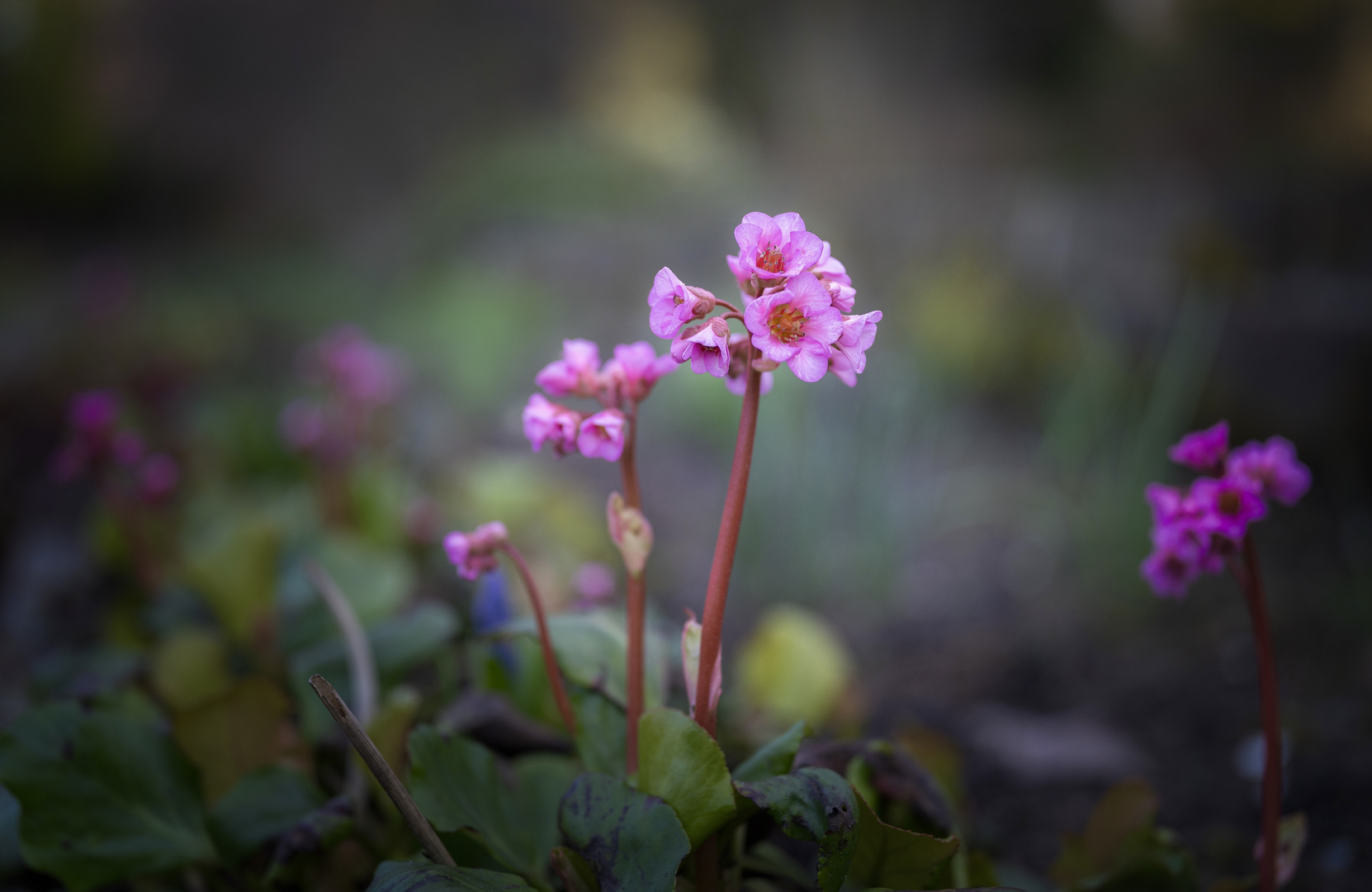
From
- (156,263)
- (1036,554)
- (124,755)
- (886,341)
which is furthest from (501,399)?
(156,263)

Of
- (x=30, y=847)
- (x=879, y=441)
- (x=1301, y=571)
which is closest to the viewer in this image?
(x=30, y=847)

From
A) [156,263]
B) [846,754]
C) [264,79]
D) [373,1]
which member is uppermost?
[373,1]

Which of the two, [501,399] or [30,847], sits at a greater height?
[30,847]

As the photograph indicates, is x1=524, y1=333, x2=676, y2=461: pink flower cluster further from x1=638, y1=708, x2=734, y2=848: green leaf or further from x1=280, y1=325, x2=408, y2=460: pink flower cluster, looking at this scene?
x1=280, y1=325, x2=408, y2=460: pink flower cluster

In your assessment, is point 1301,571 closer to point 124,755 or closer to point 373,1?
point 124,755

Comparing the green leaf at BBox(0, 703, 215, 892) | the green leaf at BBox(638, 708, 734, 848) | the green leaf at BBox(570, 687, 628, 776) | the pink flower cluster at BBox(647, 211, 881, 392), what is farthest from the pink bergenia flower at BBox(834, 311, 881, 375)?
the green leaf at BBox(0, 703, 215, 892)

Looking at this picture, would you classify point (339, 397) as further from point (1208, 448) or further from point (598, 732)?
point (1208, 448)

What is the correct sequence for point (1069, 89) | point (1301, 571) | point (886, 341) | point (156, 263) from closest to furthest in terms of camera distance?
point (1301, 571), point (1069, 89), point (886, 341), point (156, 263)

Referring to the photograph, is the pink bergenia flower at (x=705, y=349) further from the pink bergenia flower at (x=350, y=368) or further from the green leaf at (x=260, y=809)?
the pink bergenia flower at (x=350, y=368)
